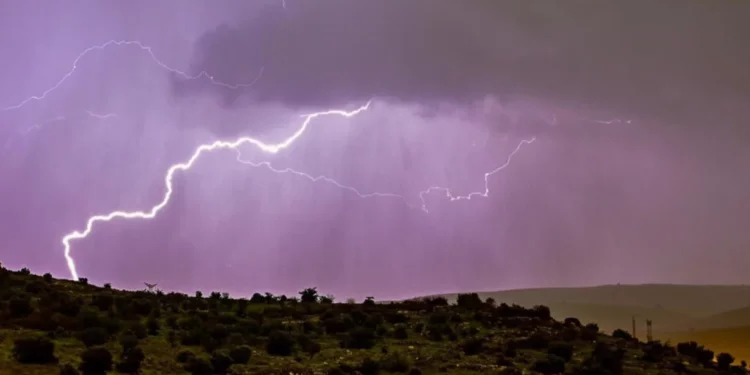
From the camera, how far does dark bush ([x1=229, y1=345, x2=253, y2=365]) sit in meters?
22.2

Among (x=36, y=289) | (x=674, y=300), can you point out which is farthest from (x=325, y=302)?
(x=674, y=300)

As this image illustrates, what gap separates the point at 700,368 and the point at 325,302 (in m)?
20.7

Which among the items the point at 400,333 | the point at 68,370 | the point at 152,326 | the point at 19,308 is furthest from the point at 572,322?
the point at 68,370

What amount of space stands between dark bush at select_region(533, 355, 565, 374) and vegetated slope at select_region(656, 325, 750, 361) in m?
78.7

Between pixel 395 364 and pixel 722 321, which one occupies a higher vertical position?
pixel 722 321

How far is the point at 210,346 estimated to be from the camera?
24.0 m

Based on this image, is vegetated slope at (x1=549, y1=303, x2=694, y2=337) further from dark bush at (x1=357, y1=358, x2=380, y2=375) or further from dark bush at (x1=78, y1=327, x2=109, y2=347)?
dark bush at (x1=78, y1=327, x2=109, y2=347)

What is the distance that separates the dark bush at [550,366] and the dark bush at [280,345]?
337 inches

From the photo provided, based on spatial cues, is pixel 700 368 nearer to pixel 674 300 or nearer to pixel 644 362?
pixel 644 362

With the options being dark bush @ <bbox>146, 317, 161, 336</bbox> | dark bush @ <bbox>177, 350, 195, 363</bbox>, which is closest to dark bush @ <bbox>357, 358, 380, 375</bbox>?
dark bush @ <bbox>177, 350, 195, 363</bbox>

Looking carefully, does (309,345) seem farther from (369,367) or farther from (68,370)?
(68,370)

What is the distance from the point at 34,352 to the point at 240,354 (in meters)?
5.99

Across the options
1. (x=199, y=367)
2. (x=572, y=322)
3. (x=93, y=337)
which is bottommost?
(x=199, y=367)

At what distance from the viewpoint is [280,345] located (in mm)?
24500
